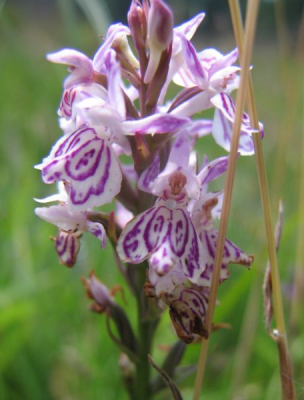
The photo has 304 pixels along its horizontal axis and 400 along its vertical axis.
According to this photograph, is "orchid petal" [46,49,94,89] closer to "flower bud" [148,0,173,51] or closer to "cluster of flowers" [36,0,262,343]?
"cluster of flowers" [36,0,262,343]

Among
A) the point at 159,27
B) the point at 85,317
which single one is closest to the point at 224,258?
the point at 159,27

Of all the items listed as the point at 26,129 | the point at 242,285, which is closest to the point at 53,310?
the point at 242,285

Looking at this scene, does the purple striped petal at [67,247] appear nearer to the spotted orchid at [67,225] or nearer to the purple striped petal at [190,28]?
the spotted orchid at [67,225]

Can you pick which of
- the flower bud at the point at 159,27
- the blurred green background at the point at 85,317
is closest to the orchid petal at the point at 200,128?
the flower bud at the point at 159,27

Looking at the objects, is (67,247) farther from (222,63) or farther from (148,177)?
(222,63)

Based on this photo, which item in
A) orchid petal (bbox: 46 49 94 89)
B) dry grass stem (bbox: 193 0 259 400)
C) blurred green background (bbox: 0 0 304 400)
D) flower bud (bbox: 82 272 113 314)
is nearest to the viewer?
dry grass stem (bbox: 193 0 259 400)

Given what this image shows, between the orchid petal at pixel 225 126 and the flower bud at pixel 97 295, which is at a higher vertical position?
the orchid petal at pixel 225 126

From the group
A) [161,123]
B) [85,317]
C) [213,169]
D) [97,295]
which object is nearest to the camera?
[161,123]

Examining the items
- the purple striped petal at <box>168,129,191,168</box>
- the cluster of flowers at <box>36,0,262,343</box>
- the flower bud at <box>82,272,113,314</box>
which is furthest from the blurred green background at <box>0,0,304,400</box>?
the purple striped petal at <box>168,129,191,168</box>

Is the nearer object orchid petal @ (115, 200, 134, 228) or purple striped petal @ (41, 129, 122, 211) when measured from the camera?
purple striped petal @ (41, 129, 122, 211)
